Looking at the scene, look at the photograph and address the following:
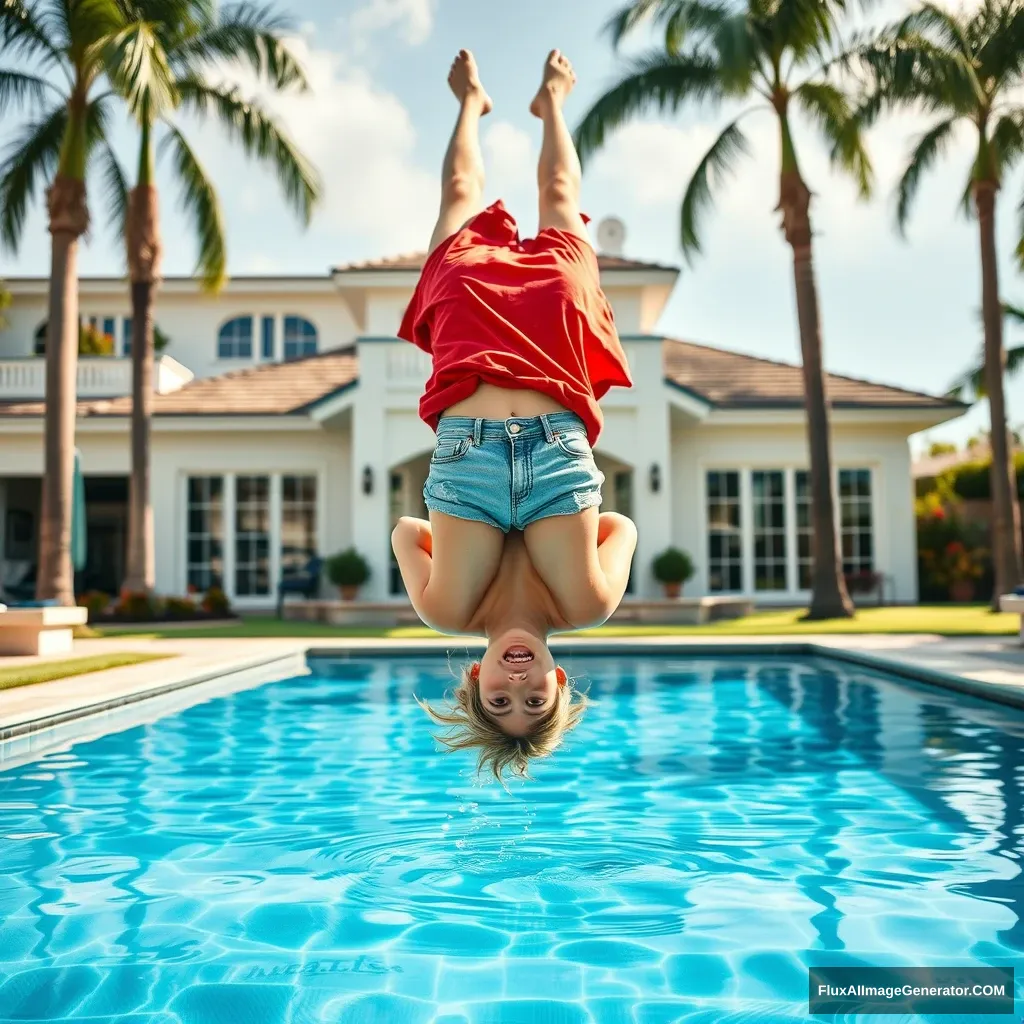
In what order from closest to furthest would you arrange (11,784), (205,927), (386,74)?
(205,927) < (11,784) < (386,74)

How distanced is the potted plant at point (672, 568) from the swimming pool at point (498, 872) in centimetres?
983

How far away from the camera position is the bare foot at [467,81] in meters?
4.09

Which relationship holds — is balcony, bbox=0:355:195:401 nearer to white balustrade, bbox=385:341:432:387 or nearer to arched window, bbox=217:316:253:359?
arched window, bbox=217:316:253:359

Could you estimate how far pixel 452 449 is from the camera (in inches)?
123

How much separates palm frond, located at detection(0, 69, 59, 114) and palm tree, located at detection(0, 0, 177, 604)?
0.01m

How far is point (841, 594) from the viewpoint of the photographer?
15.1 m

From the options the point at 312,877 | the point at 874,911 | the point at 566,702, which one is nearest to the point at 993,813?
the point at 874,911

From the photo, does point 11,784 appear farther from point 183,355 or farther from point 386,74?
point 183,355

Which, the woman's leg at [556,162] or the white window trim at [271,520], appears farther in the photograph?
the white window trim at [271,520]

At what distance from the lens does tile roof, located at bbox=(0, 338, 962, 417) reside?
19.0 metres

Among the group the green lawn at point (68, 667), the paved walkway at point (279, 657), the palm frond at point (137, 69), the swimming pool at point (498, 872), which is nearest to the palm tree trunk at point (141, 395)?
the paved walkway at point (279, 657)

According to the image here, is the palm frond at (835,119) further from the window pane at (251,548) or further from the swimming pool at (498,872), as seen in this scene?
the window pane at (251,548)

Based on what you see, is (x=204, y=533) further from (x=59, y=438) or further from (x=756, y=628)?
(x=756, y=628)

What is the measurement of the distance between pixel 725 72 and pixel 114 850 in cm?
1243
